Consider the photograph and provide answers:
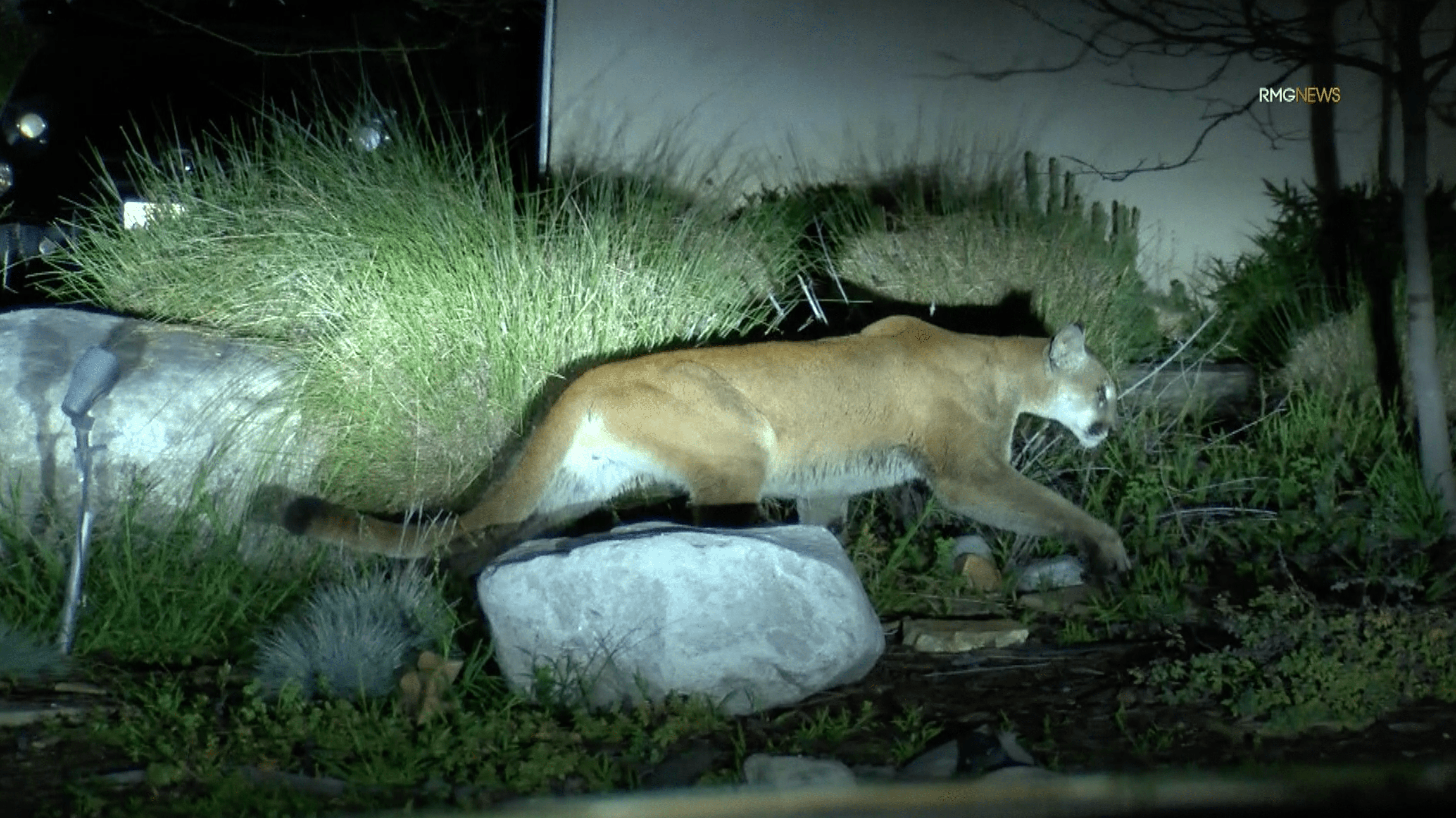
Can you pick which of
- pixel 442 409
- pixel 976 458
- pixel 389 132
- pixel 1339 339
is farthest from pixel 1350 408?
pixel 389 132

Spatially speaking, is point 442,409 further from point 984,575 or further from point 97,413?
point 984,575

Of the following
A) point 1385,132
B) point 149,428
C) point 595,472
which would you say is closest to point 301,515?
point 595,472

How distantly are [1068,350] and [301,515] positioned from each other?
3.34m

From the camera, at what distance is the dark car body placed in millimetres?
10102

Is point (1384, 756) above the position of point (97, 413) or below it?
below

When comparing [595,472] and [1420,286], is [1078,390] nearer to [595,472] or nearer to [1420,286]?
[1420,286]

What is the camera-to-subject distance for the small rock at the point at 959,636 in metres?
5.79

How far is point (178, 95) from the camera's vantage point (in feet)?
36.3

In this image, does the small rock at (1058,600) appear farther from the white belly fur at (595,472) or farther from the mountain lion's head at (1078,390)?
the white belly fur at (595,472)

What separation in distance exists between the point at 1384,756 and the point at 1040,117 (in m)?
7.62

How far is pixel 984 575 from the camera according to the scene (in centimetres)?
654

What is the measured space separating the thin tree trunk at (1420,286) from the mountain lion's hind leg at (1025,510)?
1429 mm

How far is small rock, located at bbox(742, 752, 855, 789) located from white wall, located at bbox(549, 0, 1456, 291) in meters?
7.37

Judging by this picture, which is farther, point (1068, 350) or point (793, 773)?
point (1068, 350)
